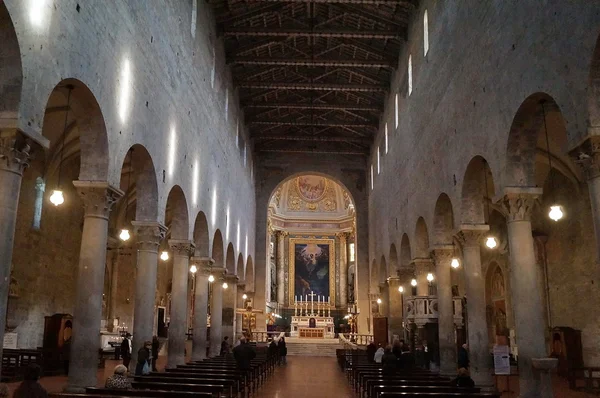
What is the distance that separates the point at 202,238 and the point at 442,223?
9620mm

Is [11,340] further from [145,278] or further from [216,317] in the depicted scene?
[216,317]

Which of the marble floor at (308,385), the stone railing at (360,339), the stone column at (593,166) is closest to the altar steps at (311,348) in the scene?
the stone railing at (360,339)

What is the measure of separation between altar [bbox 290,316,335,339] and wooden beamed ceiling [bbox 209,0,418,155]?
12.3 m

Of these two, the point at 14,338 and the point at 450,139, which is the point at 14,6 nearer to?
the point at 450,139

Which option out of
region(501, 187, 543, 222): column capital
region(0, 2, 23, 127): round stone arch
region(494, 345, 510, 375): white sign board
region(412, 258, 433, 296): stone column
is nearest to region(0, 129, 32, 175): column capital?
region(0, 2, 23, 127): round stone arch

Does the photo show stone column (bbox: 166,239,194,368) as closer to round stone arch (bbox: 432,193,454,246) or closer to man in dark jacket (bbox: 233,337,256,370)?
man in dark jacket (bbox: 233,337,256,370)

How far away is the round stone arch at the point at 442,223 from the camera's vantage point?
19.0 m

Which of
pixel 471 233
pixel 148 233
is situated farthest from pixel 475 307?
pixel 148 233

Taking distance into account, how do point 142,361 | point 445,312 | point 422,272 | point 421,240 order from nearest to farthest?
point 142,361 → point 445,312 → point 422,272 → point 421,240

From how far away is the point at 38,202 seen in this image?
22.8 metres

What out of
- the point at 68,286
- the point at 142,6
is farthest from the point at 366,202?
the point at 142,6

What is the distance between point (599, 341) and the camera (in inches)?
721

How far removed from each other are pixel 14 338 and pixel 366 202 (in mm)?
25927

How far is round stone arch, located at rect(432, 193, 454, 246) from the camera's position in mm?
19031
